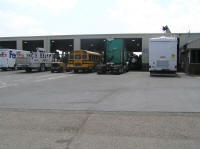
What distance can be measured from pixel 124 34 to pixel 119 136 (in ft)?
112

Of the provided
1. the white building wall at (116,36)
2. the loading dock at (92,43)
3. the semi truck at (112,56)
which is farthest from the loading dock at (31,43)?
the semi truck at (112,56)

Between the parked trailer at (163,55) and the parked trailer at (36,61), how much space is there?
1554cm

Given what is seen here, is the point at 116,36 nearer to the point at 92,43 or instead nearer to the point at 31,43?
the point at 92,43

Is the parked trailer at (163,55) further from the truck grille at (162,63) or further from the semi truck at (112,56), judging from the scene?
the semi truck at (112,56)

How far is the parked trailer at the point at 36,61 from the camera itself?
93.1ft

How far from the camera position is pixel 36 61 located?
98.2 ft

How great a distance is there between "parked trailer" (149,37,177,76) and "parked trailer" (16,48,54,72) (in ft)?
51.0

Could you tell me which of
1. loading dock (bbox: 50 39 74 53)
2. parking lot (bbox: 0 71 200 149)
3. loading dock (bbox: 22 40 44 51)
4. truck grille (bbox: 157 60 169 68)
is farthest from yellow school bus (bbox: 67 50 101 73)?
parking lot (bbox: 0 71 200 149)

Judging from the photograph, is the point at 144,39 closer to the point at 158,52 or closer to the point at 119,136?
the point at 158,52

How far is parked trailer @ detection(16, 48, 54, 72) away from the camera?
2838 cm

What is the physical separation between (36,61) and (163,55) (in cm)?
1681

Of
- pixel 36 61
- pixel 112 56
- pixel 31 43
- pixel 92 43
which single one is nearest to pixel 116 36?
pixel 92 43

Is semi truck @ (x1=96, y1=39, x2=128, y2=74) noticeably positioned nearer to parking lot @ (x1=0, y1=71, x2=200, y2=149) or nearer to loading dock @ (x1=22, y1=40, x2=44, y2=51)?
parking lot @ (x1=0, y1=71, x2=200, y2=149)

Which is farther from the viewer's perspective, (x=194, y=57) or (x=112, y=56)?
(x=194, y=57)
